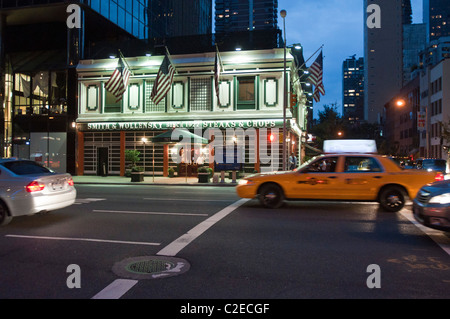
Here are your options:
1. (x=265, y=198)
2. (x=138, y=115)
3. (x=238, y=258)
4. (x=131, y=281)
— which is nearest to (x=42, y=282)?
(x=131, y=281)

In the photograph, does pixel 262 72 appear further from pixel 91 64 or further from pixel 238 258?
pixel 238 258

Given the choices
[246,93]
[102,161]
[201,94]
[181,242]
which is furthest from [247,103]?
[181,242]

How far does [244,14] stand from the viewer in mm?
146625

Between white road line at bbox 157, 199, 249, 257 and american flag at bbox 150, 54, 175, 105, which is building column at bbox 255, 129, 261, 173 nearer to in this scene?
american flag at bbox 150, 54, 175, 105

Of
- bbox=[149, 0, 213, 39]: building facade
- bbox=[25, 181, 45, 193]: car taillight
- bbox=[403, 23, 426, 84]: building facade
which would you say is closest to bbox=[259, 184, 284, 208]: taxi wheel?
bbox=[25, 181, 45, 193]: car taillight

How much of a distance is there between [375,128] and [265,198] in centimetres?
9817

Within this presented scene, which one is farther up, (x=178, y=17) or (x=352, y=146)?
(x=178, y=17)

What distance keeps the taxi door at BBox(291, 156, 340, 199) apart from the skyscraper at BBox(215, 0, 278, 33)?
142957 millimetres

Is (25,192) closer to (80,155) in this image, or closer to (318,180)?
(318,180)

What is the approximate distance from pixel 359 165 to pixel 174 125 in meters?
18.6

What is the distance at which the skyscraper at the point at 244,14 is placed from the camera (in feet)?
477

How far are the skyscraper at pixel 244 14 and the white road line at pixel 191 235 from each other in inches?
5682

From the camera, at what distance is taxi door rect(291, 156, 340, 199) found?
10391mm

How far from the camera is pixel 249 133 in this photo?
2622 centimetres
